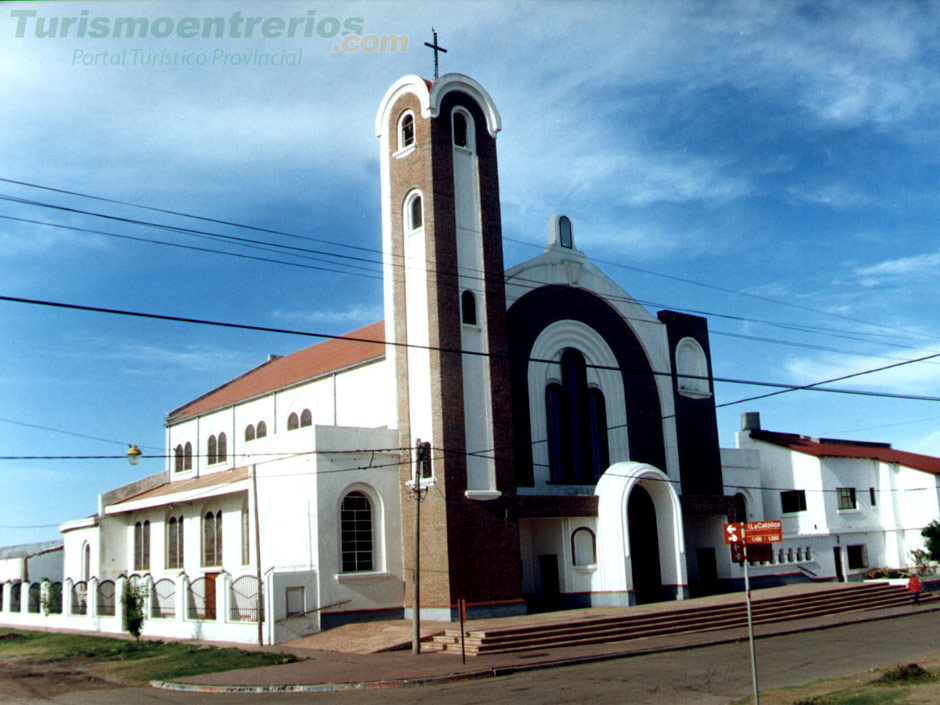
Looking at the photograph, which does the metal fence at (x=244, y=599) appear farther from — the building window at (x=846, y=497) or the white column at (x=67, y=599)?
the building window at (x=846, y=497)

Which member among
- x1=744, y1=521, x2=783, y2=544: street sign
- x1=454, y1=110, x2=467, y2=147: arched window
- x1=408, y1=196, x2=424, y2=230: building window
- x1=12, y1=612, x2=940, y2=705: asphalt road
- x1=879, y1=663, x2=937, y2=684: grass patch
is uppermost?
x1=454, y1=110, x2=467, y2=147: arched window

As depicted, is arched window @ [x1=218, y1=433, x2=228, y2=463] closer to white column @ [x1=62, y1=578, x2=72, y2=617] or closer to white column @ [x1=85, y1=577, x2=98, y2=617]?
white column @ [x1=62, y1=578, x2=72, y2=617]

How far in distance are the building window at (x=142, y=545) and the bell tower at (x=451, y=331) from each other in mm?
16238

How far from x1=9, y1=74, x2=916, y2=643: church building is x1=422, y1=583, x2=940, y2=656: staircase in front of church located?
2747mm

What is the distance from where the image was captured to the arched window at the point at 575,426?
1277 inches

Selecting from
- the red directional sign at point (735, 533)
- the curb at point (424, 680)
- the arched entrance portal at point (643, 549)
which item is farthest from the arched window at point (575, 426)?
the red directional sign at point (735, 533)

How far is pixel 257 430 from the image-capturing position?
39438 millimetres

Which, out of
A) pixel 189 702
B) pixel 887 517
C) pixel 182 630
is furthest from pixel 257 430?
pixel 887 517

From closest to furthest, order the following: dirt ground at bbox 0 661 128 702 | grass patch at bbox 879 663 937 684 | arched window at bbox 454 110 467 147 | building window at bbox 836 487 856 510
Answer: grass patch at bbox 879 663 937 684 < dirt ground at bbox 0 661 128 702 < arched window at bbox 454 110 467 147 < building window at bbox 836 487 856 510

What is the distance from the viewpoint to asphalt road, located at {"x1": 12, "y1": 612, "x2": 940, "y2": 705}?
16391 mm

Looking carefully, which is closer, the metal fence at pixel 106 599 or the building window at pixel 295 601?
the building window at pixel 295 601

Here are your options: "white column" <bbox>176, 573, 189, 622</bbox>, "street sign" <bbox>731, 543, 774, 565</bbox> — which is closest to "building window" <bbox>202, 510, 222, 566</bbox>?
"white column" <bbox>176, 573, 189, 622</bbox>

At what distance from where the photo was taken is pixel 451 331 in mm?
29188

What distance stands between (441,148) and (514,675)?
56.9ft
